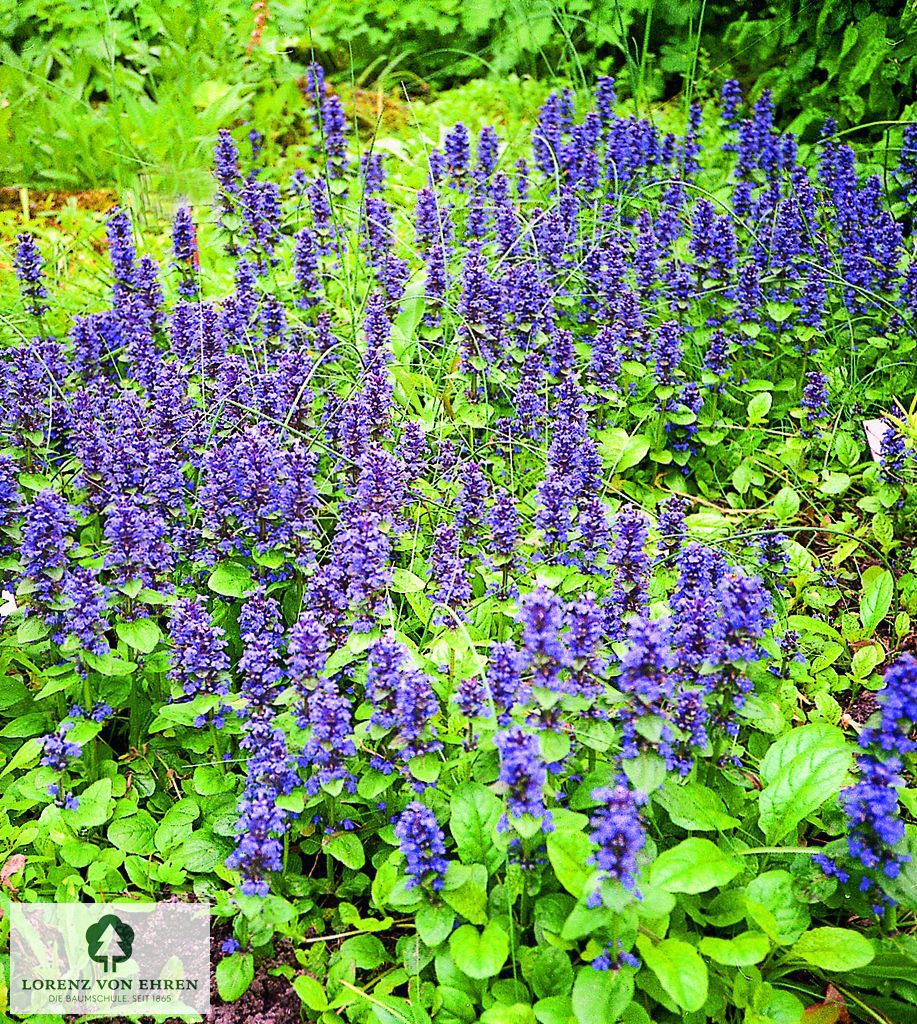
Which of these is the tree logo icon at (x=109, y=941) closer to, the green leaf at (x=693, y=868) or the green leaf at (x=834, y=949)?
the green leaf at (x=693, y=868)

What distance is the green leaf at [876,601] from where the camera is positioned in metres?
3.50

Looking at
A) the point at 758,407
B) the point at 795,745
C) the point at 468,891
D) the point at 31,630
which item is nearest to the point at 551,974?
the point at 468,891

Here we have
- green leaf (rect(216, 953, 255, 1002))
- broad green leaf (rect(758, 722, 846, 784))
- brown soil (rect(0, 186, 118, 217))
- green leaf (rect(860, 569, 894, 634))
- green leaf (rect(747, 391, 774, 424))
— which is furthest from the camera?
brown soil (rect(0, 186, 118, 217))

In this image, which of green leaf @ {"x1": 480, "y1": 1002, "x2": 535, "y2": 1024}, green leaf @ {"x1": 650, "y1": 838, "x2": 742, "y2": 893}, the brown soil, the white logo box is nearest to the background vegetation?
the brown soil

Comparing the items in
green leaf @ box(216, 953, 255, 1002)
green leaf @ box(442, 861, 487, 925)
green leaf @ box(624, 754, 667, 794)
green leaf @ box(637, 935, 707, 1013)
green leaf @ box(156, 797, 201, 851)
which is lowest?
green leaf @ box(156, 797, 201, 851)

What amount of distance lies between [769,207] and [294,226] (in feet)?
9.52

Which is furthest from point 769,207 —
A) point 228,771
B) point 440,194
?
point 228,771

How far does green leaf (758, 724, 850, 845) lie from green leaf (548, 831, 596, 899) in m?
0.57

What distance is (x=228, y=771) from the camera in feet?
10.1

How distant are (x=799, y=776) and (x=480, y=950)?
98cm

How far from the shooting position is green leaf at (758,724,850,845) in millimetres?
2605

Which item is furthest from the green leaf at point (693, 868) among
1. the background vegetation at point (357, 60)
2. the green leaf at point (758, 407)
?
the background vegetation at point (357, 60)

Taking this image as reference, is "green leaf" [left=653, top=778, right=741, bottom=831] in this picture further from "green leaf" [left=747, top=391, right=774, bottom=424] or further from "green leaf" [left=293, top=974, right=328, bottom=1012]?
"green leaf" [left=747, top=391, right=774, bottom=424]

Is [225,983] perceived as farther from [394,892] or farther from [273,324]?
[273,324]
